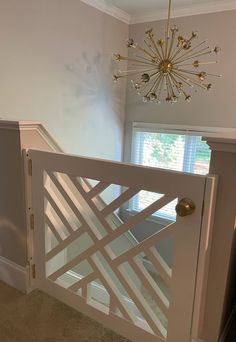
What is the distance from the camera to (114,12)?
369 cm

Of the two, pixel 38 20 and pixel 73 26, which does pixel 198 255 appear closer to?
Answer: pixel 38 20

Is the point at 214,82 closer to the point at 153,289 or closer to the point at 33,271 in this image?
the point at 153,289

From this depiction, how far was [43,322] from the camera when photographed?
1696mm

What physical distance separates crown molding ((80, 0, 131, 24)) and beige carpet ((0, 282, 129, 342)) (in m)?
3.20

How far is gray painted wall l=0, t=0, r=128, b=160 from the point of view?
8.72 ft

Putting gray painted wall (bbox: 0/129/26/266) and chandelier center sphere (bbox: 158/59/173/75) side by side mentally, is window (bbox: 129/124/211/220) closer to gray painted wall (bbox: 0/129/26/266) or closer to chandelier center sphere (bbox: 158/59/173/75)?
chandelier center sphere (bbox: 158/59/173/75)

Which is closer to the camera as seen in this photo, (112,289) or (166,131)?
(112,289)

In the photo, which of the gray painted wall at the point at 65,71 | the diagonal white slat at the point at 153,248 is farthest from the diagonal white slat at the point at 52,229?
the gray painted wall at the point at 65,71

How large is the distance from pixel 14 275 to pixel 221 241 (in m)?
1.48

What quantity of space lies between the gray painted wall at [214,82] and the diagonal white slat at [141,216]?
103 inches

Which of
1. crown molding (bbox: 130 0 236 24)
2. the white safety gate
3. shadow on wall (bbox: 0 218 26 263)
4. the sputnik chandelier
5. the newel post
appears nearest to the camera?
the newel post

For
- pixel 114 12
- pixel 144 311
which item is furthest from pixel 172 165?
pixel 144 311

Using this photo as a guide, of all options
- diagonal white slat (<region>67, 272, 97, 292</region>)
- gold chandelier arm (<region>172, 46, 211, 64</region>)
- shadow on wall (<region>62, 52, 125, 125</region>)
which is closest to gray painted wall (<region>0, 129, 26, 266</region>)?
diagonal white slat (<region>67, 272, 97, 292</region>)

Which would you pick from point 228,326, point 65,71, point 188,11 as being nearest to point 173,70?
point 188,11
